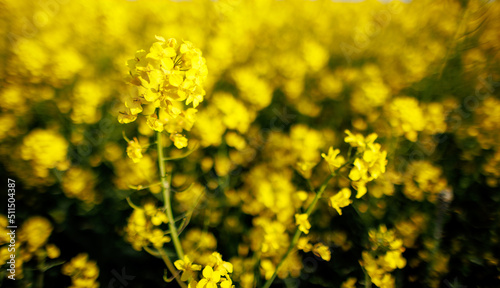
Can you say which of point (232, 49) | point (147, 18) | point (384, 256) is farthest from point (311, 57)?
point (147, 18)

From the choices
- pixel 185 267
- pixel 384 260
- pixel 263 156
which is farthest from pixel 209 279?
pixel 263 156

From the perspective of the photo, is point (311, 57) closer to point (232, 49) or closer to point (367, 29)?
point (232, 49)

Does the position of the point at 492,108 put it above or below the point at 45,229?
below

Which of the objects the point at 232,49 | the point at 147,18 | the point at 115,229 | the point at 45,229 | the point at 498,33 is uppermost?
the point at 147,18

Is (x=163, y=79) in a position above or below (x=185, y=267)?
above

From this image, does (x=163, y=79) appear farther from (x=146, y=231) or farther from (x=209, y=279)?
(x=146, y=231)

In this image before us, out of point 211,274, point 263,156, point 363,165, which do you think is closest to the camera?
point 211,274
